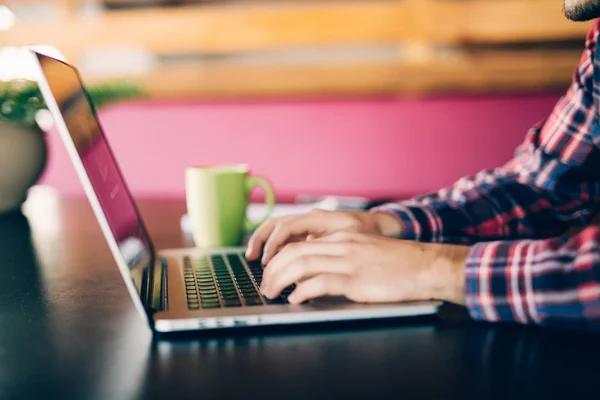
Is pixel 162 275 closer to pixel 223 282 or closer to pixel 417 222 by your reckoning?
pixel 223 282

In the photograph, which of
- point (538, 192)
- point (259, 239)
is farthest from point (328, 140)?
point (259, 239)

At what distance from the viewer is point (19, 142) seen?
120cm

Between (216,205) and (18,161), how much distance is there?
1.71ft

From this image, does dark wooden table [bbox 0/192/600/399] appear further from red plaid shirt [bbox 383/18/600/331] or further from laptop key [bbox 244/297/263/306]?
red plaid shirt [bbox 383/18/600/331]

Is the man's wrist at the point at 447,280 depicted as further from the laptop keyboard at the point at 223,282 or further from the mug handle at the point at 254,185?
the mug handle at the point at 254,185

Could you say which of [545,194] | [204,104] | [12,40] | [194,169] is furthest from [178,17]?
[545,194]

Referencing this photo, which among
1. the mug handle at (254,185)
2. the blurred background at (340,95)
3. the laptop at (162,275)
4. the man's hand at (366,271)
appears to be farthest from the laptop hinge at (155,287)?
the blurred background at (340,95)

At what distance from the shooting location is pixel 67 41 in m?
2.35

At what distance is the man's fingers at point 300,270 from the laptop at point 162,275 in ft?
0.05

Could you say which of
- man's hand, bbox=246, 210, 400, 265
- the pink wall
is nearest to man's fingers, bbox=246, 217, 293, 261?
man's hand, bbox=246, 210, 400, 265

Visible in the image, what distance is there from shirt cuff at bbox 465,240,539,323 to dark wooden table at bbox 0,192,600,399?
16 millimetres

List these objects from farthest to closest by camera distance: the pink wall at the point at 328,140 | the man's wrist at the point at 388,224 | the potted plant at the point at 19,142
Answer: the pink wall at the point at 328,140 → the potted plant at the point at 19,142 → the man's wrist at the point at 388,224

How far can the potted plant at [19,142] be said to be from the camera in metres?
1.17

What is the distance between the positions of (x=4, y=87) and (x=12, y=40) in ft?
4.75
